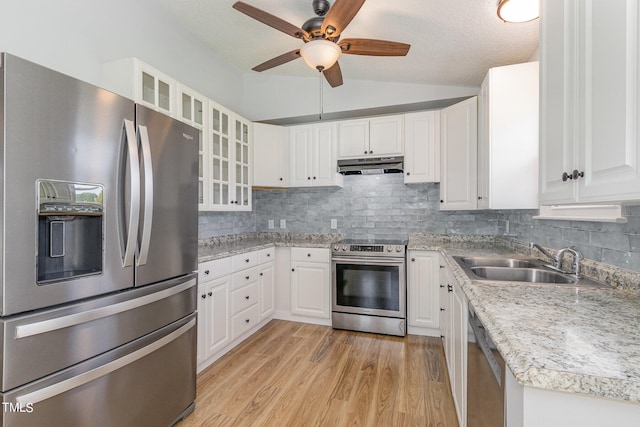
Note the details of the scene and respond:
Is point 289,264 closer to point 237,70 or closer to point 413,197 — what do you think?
point 413,197

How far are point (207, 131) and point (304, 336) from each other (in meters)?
2.19

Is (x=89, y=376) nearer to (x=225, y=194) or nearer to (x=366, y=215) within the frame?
(x=225, y=194)

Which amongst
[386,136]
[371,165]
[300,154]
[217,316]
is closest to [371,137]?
[386,136]

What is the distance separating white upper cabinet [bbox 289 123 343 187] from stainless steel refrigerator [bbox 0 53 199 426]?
6.35 ft

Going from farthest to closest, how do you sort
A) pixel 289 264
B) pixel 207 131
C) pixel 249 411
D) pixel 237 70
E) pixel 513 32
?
pixel 237 70 < pixel 289 264 < pixel 207 131 < pixel 513 32 < pixel 249 411

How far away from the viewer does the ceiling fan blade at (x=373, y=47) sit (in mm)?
1922

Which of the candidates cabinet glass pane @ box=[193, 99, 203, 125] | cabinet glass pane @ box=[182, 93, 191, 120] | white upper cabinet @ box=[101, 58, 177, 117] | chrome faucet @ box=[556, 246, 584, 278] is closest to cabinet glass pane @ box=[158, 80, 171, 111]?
white upper cabinet @ box=[101, 58, 177, 117]

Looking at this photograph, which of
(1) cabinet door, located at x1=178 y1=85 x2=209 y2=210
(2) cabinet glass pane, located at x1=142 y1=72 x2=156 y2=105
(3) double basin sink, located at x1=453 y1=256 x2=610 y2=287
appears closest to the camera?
(3) double basin sink, located at x1=453 y1=256 x2=610 y2=287

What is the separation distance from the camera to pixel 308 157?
353cm

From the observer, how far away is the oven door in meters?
2.96

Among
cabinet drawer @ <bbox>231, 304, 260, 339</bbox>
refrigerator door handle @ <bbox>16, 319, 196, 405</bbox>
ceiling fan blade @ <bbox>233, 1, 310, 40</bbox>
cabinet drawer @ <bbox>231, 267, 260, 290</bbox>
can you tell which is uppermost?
ceiling fan blade @ <bbox>233, 1, 310, 40</bbox>

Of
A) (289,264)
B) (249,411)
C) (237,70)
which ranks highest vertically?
(237,70)

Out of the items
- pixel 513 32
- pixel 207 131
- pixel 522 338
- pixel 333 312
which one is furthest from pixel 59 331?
pixel 513 32

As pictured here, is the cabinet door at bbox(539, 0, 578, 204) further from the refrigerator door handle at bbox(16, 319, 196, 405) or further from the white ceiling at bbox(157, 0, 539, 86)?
the refrigerator door handle at bbox(16, 319, 196, 405)
